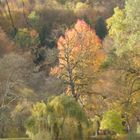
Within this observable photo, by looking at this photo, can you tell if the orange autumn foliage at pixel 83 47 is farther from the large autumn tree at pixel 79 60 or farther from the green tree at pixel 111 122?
the green tree at pixel 111 122

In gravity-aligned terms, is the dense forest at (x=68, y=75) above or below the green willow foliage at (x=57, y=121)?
above

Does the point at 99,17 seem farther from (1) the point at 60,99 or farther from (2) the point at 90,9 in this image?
(1) the point at 60,99

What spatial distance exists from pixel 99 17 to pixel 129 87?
45.0 meters

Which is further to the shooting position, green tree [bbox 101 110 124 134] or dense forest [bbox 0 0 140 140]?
green tree [bbox 101 110 124 134]

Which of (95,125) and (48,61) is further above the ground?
(48,61)

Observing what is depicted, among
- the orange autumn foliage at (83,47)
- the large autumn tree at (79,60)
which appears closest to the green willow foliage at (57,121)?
the large autumn tree at (79,60)

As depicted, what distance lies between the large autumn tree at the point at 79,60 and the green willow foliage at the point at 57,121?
12976 mm

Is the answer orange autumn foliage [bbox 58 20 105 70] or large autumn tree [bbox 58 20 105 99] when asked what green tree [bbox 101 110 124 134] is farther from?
orange autumn foliage [bbox 58 20 105 70]

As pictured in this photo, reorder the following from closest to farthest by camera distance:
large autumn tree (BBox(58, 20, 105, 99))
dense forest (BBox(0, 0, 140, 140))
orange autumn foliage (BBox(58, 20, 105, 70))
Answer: dense forest (BBox(0, 0, 140, 140)) → large autumn tree (BBox(58, 20, 105, 99)) → orange autumn foliage (BBox(58, 20, 105, 70))

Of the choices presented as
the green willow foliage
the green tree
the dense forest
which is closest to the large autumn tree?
the dense forest

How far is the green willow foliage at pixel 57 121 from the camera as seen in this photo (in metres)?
27.4

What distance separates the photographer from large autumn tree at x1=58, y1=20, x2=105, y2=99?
42.7 meters

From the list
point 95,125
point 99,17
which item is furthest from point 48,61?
point 95,125

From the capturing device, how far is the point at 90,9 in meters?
89.1
